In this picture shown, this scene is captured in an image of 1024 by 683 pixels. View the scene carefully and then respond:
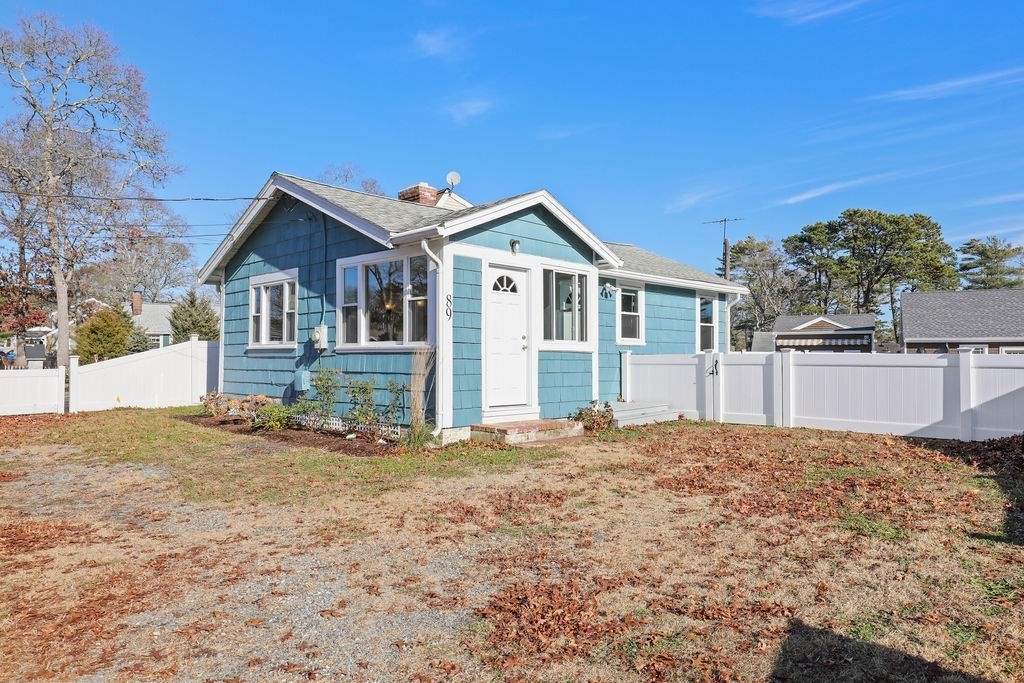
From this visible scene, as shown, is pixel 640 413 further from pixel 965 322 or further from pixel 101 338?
pixel 101 338

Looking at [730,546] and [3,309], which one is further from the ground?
[3,309]

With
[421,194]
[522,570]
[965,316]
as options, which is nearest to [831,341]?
[965,316]

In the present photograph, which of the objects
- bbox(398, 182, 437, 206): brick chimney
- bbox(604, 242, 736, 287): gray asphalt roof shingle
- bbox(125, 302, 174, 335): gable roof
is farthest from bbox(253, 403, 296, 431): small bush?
bbox(125, 302, 174, 335): gable roof

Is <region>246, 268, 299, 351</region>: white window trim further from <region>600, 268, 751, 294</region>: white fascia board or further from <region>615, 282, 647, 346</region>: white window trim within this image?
<region>615, 282, 647, 346</region>: white window trim

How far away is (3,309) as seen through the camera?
2420 cm

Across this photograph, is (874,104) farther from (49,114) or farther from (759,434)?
(49,114)

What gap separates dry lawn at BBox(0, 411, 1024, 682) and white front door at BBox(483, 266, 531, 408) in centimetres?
223

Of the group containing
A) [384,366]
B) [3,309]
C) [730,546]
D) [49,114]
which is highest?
[49,114]

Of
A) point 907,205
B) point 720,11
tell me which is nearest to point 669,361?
point 720,11

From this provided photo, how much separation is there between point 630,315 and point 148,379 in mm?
12402

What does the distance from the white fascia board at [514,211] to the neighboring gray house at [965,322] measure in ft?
66.3

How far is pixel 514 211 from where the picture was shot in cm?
1020

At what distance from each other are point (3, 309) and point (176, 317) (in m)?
7.16

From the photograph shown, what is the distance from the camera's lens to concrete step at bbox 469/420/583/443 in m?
9.27
